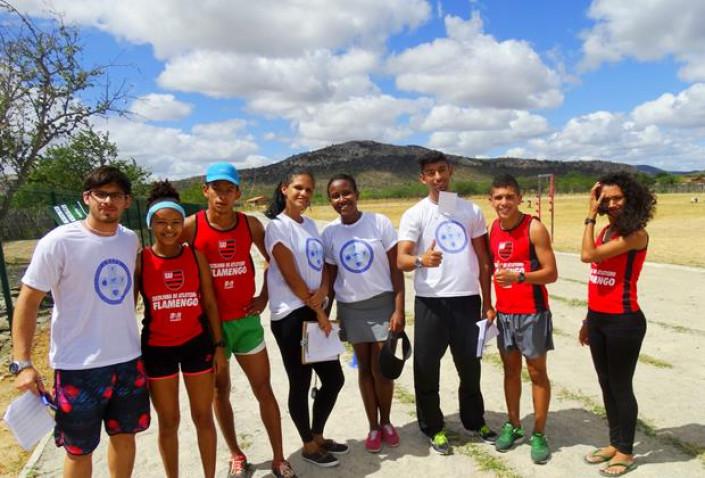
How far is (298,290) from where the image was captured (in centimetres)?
327

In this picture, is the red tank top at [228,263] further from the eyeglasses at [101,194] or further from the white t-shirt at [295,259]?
the eyeglasses at [101,194]

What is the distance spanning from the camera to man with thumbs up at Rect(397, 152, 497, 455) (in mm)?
3547

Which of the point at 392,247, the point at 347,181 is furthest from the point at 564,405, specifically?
the point at 347,181

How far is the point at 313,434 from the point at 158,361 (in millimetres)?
1354

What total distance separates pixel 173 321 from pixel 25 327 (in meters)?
0.70

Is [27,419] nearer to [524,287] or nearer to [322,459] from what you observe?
[322,459]

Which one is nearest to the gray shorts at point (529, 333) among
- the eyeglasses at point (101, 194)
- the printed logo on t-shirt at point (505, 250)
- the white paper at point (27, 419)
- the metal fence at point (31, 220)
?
the printed logo on t-shirt at point (505, 250)

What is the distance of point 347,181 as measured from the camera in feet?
11.5

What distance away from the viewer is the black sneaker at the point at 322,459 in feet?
11.4

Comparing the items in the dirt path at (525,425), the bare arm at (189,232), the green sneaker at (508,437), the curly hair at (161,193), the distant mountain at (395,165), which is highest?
the distant mountain at (395,165)

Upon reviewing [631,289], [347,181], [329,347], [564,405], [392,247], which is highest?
[347,181]

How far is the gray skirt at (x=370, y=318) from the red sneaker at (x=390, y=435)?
738 mm

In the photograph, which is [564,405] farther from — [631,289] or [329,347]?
[329,347]

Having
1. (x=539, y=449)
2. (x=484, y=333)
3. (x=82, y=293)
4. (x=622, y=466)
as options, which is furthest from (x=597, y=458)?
(x=82, y=293)
